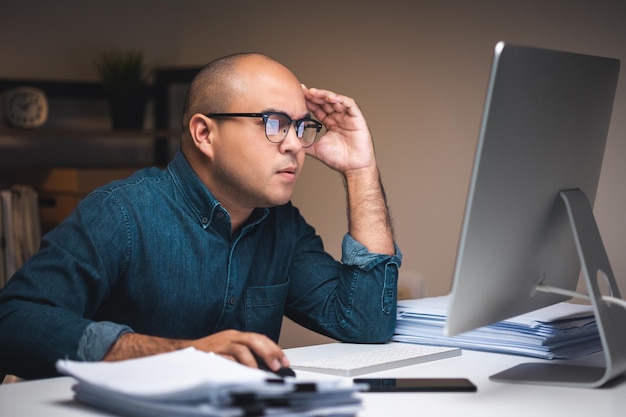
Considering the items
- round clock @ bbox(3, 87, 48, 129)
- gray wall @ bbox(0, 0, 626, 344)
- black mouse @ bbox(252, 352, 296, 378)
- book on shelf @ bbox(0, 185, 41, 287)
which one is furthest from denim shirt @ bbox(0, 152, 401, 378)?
round clock @ bbox(3, 87, 48, 129)

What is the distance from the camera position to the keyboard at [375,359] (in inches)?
54.7

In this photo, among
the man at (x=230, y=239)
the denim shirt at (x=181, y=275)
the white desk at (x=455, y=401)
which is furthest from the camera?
the man at (x=230, y=239)

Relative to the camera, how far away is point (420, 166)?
299cm

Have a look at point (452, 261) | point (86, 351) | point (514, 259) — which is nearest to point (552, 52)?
point (514, 259)

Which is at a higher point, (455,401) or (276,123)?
(276,123)

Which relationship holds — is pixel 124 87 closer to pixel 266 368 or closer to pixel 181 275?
pixel 181 275

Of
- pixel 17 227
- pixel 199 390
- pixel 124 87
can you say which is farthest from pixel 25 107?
pixel 199 390

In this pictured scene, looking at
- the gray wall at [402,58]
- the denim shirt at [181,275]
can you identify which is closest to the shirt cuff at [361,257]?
the denim shirt at [181,275]

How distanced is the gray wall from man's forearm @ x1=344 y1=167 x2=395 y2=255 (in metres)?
0.86

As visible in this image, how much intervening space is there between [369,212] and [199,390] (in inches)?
36.9

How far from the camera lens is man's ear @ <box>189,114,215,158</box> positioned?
1.79 m

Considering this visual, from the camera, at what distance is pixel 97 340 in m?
1.38

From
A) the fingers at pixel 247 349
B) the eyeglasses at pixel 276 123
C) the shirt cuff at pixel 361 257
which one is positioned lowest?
the fingers at pixel 247 349

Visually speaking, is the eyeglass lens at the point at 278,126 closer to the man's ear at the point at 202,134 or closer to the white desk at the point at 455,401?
the man's ear at the point at 202,134
